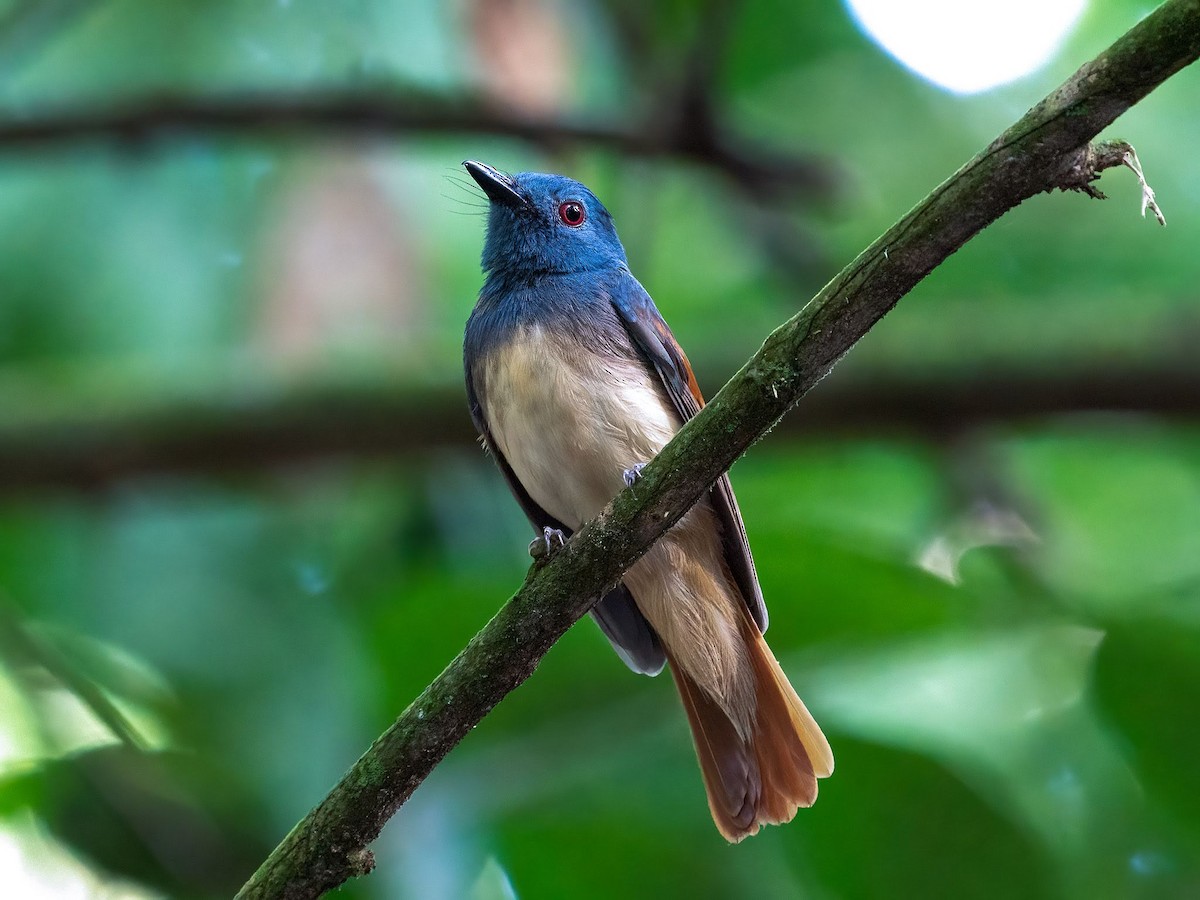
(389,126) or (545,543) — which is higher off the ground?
(389,126)

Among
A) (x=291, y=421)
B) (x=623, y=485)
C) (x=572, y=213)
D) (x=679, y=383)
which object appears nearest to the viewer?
(x=623, y=485)

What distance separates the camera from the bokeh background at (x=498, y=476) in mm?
4098

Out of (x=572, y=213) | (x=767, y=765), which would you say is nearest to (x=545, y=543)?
(x=767, y=765)

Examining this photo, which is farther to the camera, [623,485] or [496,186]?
[496,186]

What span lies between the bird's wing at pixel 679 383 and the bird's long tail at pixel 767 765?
0.22 meters

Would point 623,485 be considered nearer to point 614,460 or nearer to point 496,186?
point 614,460

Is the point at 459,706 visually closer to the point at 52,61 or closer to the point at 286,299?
the point at 286,299

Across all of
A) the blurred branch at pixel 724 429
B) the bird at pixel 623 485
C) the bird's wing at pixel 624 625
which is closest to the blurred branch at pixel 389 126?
the bird at pixel 623 485

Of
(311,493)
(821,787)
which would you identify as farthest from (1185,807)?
(311,493)

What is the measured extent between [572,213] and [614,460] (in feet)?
3.42

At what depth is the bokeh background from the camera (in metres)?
4.10

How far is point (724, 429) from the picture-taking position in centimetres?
224

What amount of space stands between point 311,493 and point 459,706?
12.7 ft

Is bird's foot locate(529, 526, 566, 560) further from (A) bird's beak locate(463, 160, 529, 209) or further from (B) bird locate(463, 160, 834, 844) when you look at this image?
(A) bird's beak locate(463, 160, 529, 209)
